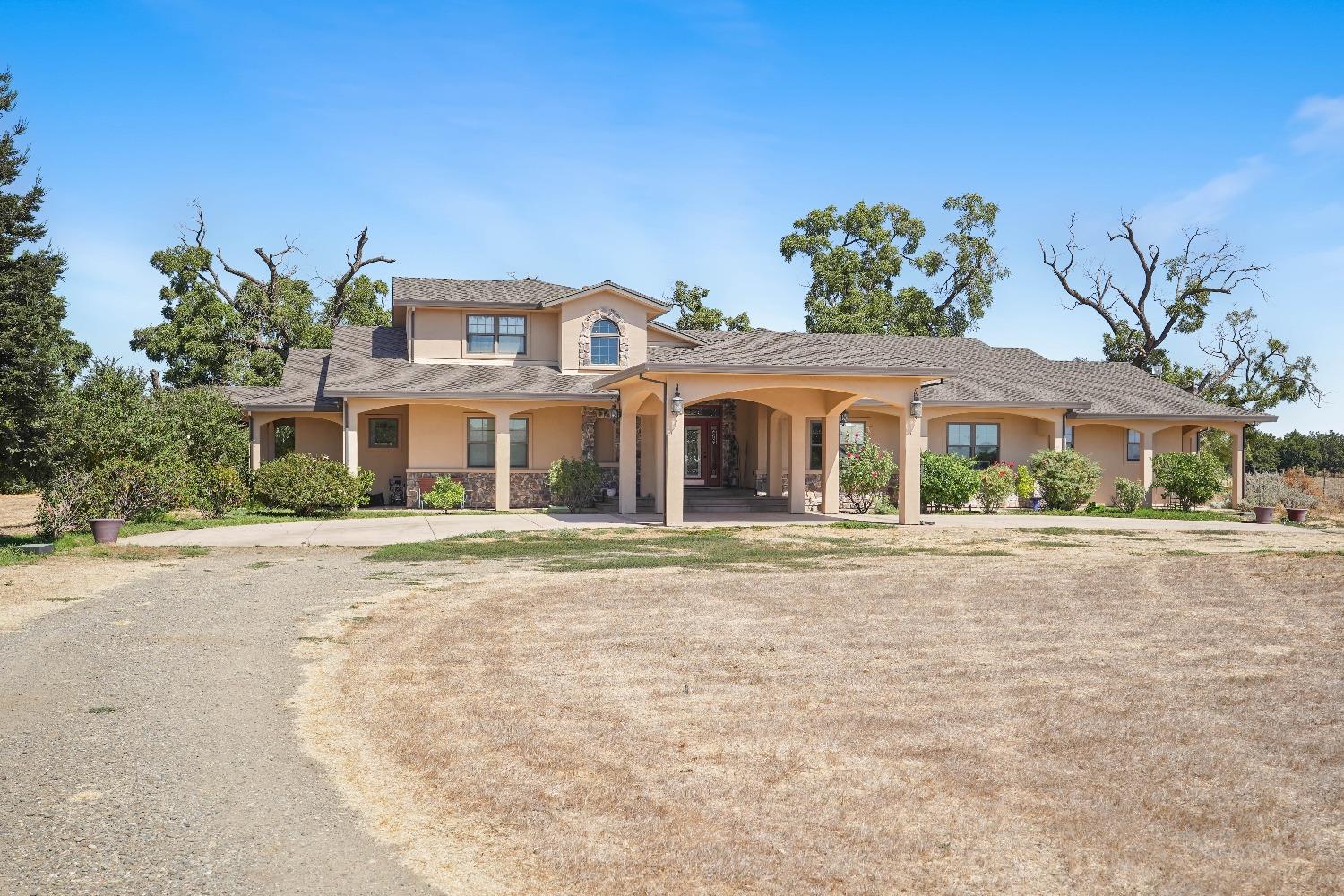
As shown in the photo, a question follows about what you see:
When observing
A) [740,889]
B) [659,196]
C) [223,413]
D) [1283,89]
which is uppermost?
[1283,89]

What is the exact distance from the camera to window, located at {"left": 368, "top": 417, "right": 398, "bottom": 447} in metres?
28.3

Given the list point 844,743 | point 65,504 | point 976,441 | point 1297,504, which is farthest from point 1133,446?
point 844,743

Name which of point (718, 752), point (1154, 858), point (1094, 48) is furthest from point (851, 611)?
point (1094, 48)

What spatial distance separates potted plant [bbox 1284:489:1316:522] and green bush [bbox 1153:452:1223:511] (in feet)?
5.63

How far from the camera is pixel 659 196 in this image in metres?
26.0

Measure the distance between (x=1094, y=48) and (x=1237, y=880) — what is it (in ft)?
65.1

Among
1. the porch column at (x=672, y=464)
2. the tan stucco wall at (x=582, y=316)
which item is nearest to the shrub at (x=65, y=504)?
the porch column at (x=672, y=464)

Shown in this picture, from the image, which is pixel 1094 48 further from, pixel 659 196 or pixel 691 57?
pixel 659 196

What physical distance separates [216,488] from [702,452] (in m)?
12.6

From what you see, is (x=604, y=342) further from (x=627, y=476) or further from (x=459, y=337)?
(x=627, y=476)

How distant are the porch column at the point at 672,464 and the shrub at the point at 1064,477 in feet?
39.4

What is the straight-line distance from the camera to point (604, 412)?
2723cm

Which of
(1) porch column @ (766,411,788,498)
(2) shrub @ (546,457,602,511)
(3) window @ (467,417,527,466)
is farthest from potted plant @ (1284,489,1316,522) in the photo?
(3) window @ (467,417,527,466)

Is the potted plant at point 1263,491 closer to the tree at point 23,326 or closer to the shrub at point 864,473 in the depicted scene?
the shrub at point 864,473
